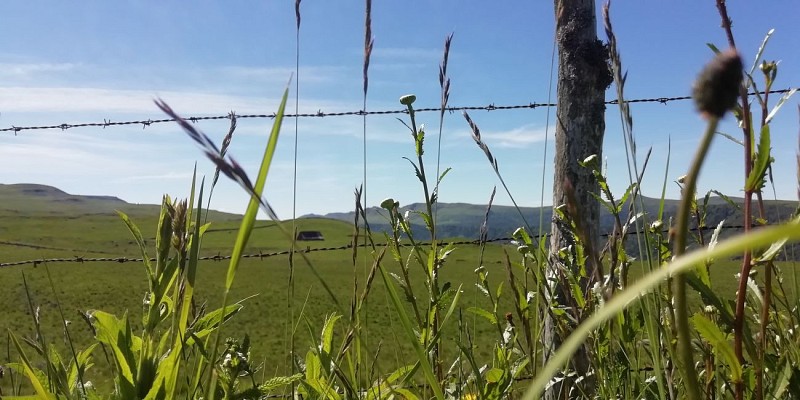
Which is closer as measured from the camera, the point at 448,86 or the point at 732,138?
the point at 732,138

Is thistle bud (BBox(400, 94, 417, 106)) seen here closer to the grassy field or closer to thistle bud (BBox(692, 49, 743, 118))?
the grassy field

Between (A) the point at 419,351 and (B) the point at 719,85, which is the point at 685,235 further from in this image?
(A) the point at 419,351

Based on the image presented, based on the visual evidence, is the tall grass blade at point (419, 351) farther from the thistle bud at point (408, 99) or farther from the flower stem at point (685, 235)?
the thistle bud at point (408, 99)

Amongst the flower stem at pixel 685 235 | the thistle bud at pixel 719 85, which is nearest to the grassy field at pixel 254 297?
the flower stem at pixel 685 235

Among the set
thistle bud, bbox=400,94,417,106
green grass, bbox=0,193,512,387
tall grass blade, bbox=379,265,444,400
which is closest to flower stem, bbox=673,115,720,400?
tall grass blade, bbox=379,265,444,400

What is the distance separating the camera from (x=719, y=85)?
30cm

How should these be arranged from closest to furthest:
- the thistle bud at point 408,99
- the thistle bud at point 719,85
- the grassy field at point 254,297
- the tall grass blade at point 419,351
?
the thistle bud at point 719,85, the tall grass blade at point 419,351, the thistle bud at point 408,99, the grassy field at point 254,297

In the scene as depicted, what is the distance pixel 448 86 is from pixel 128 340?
2.72 feet

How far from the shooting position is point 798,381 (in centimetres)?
89

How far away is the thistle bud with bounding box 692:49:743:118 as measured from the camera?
0.29 metres

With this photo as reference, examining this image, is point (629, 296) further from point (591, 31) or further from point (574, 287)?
point (591, 31)

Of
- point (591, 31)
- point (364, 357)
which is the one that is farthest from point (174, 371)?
point (591, 31)

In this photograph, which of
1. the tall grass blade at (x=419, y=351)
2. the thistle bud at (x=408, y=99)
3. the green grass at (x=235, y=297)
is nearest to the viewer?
the tall grass blade at (x=419, y=351)

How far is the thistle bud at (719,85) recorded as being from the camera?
290mm
